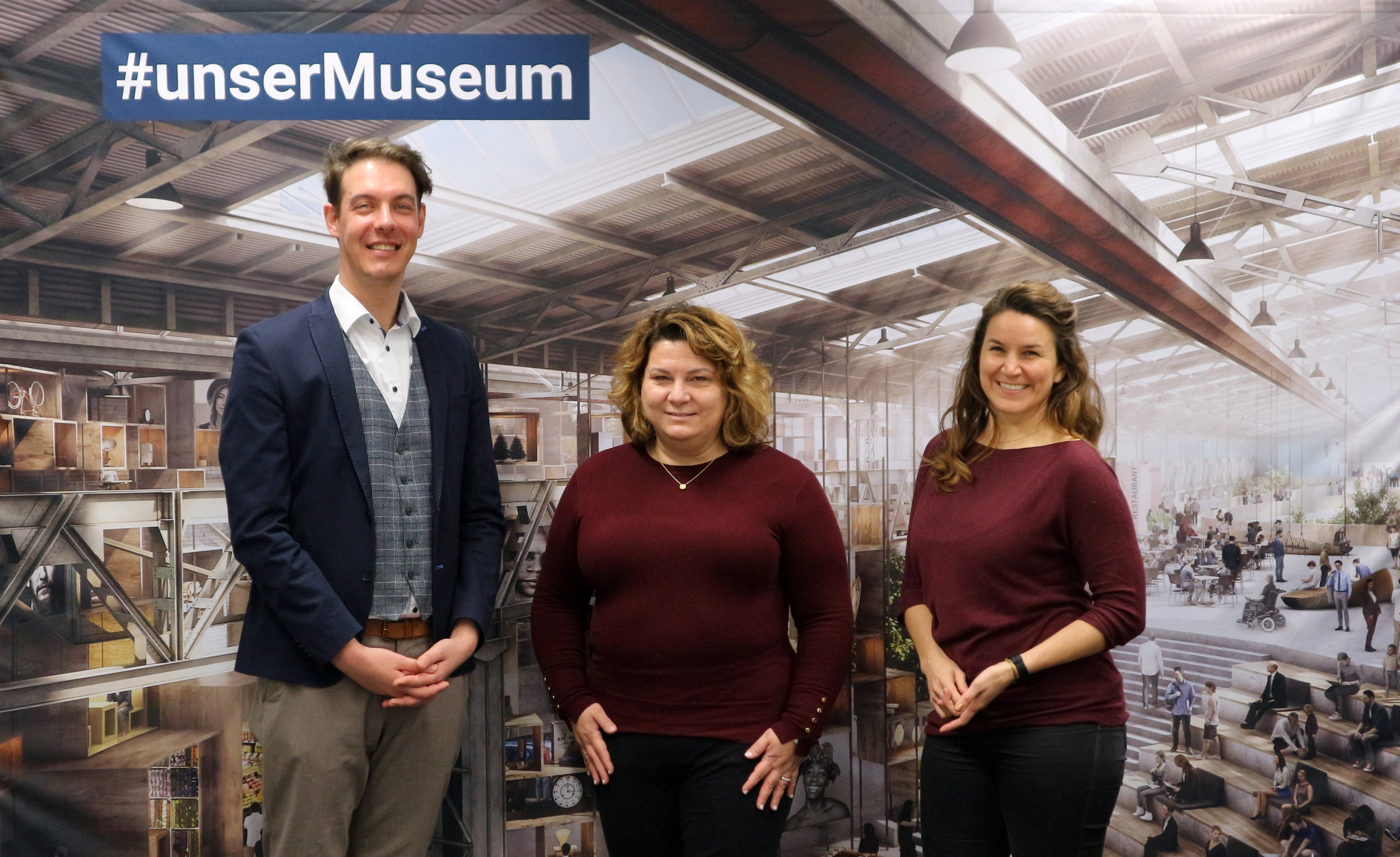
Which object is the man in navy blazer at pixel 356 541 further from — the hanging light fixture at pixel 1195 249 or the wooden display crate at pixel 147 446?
the hanging light fixture at pixel 1195 249

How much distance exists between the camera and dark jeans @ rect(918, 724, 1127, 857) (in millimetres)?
1732

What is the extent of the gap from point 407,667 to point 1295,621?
104 inches

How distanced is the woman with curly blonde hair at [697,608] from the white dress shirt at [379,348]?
1.40 ft

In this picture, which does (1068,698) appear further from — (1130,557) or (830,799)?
(830,799)

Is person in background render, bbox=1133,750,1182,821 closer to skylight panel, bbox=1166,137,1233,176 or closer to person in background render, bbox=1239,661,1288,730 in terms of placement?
person in background render, bbox=1239,661,1288,730

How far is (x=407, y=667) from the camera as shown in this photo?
6.07 ft

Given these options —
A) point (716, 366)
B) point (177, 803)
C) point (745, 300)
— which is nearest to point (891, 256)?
point (745, 300)

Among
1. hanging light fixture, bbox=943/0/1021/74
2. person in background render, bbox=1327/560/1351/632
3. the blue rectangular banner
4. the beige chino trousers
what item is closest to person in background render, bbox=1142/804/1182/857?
person in background render, bbox=1327/560/1351/632

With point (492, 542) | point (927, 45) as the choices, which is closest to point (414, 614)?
point (492, 542)

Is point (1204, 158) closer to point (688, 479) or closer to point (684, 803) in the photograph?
point (688, 479)

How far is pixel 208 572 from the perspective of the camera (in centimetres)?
258

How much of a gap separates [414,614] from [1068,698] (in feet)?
4.52

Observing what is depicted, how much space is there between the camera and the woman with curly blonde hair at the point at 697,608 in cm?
182

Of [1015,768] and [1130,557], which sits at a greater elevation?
[1130,557]
